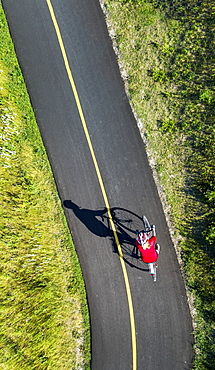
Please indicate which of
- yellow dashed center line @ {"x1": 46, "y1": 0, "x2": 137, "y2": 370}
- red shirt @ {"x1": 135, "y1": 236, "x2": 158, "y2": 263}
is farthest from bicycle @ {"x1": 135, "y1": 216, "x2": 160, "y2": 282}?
yellow dashed center line @ {"x1": 46, "y1": 0, "x2": 137, "y2": 370}

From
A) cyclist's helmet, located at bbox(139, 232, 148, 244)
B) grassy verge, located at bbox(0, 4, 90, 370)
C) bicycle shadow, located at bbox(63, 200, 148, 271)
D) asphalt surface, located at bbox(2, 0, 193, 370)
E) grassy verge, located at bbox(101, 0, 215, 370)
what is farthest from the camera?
bicycle shadow, located at bbox(63, 200, 148, 271)

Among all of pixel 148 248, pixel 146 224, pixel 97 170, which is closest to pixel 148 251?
pixel 148 248

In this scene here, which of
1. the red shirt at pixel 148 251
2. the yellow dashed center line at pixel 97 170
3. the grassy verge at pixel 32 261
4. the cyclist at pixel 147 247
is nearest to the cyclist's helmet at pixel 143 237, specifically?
the cyclist at pixel 147 247

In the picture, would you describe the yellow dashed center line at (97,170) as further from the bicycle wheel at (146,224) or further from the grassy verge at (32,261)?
the grassy verge at (32,261)

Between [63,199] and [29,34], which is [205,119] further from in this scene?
[29,34]

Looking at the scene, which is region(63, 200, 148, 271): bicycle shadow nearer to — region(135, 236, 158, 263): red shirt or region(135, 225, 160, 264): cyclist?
region(135, 225, 160, 264): cyclist

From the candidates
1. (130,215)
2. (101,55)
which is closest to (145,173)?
(130,215)
